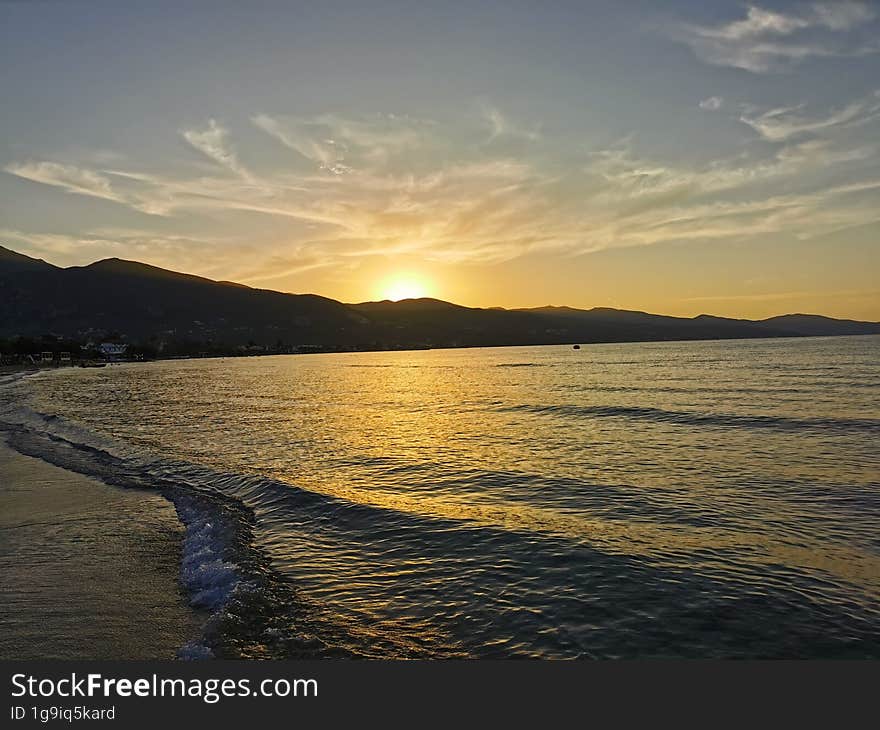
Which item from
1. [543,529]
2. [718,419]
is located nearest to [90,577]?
[543,529]

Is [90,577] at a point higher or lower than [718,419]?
higher

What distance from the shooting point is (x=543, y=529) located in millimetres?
16219

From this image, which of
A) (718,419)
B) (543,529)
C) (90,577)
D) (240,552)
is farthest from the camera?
(718,419)

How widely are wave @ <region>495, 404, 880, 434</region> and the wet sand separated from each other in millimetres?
32666

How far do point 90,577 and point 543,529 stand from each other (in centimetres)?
1124

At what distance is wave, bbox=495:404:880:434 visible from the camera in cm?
3459

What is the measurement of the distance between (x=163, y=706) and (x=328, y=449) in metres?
25.3

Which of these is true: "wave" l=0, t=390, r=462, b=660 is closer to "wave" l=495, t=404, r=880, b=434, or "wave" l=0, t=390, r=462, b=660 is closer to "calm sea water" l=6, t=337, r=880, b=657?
"calm sea water" l=6, t=337, r=880, b=657

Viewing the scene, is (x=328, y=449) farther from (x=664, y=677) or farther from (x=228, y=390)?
(x=228, y=390)

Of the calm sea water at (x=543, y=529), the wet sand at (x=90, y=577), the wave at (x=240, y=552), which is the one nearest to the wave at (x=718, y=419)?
the calm sea water at (x=543, y=529)

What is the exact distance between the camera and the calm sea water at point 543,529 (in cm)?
1031

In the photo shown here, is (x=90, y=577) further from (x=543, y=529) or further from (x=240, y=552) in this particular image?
(x=543, y=529)

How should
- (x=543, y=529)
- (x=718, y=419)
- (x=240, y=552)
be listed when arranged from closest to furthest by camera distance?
1. (x=240, y=552)
2. (x=543, y=529)
3. (x=718, y=419)

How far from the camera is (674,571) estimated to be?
12.9 metres
